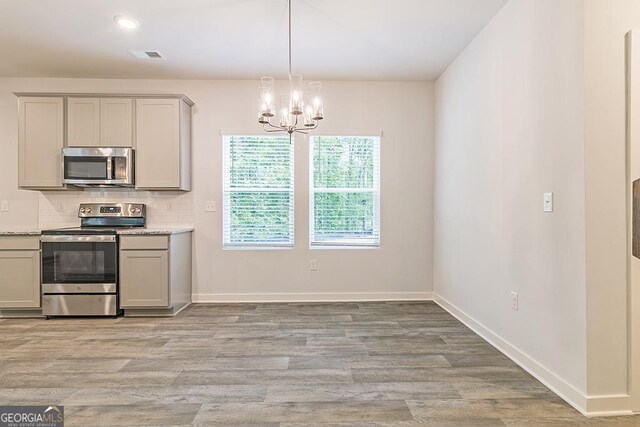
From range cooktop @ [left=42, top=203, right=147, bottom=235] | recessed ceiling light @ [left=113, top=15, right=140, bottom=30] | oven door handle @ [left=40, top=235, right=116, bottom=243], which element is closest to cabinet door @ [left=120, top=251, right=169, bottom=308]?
oven door handle @ [left=40, top=235, right=116, bottom=243]

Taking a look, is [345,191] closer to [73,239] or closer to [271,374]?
[271,374]

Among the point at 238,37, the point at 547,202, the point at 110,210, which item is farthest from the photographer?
the point at 110,210

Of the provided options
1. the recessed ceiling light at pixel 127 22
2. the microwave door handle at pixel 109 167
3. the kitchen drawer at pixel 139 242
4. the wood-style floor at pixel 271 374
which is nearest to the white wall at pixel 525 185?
the wood-style floor at pixel 271 374

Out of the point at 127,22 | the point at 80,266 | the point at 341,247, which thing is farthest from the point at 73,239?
the point at 341,247

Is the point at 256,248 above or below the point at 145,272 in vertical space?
above

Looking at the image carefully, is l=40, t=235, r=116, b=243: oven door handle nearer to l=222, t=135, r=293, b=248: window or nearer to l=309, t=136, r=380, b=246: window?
l=222, t=135, r=293, b=248: window

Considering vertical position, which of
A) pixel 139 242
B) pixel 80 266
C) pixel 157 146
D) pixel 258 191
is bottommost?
pixel 80 266

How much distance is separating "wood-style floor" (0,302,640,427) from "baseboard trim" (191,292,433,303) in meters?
0.66

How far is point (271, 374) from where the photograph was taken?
2.49 m

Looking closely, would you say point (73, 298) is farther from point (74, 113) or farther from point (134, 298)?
point (74, 113)

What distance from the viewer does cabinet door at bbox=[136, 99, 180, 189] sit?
4.09 meters

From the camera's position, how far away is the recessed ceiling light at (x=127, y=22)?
3.04 m

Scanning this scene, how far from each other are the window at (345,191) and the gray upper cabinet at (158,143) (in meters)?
1.58

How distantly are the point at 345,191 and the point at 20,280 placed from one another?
3632mm
